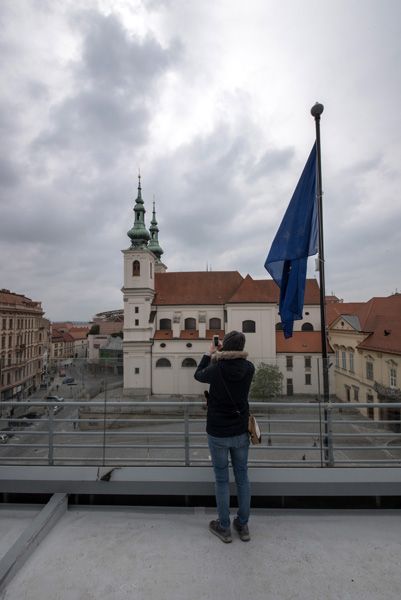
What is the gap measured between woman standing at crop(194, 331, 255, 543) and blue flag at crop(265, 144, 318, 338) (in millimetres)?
1789

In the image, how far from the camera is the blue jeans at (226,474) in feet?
7.73

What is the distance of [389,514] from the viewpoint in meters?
2.71

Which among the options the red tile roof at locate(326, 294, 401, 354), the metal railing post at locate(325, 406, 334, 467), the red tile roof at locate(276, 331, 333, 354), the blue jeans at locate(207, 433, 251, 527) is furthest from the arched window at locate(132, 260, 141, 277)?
the blue jeans at locate(207, 433, 251, 527)

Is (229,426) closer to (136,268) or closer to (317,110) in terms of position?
(317,110)

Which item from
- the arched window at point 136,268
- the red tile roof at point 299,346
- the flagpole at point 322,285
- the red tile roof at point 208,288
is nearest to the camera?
the flagpole at point 322,285

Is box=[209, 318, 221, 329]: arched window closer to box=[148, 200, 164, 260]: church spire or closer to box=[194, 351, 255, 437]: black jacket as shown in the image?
box=[148, 200, 164, 260]: church spire

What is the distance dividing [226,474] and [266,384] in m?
2.95

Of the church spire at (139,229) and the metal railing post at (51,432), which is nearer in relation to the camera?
the metal railing post at (51,432)

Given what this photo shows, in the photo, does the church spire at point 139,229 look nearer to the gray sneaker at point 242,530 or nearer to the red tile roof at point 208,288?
the red tile roof at point 208,288

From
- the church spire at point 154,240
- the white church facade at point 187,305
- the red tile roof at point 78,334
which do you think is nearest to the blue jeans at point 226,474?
the red tile roof at point 78,334

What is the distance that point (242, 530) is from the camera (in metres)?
2.37

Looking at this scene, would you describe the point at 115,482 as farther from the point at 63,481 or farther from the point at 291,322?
the point at 291,322

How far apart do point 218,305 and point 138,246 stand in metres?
10.6

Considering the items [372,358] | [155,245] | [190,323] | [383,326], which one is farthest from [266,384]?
[155,245]
